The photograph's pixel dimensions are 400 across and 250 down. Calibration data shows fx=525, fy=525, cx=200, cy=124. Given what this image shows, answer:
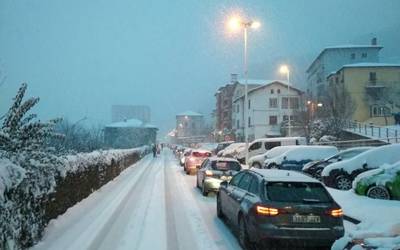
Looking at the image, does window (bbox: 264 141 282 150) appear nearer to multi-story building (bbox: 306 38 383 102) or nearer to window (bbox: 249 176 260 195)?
window (bbox: 249 176 260 195)

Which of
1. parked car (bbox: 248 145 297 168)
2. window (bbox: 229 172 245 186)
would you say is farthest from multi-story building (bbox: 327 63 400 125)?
window (bbox: 229 172 245 186)

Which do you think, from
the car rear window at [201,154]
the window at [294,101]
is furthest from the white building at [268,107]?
the car rear window at [201,154]

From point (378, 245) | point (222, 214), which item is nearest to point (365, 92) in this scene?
point (222, 214)

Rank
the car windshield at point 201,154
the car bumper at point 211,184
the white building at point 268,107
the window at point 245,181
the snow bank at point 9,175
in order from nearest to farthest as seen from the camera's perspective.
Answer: the snow bank at point 9,175, the window at point 245,181, the car bumper at point 211,184, the car windshield at point 201,154, the white building at point 268,107

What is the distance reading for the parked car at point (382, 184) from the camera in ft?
50.3

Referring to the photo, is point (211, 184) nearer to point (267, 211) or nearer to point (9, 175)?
point (267, 211)

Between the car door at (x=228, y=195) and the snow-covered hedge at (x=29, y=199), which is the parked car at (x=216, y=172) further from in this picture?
the car door at (x=228, y=195)

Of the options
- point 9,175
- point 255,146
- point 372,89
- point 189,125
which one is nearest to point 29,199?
point 9,175

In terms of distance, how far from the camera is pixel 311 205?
30.0 feet

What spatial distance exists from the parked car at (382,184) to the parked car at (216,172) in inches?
187

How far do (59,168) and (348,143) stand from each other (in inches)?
1386

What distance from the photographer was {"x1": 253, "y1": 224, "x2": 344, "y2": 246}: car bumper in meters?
8.95

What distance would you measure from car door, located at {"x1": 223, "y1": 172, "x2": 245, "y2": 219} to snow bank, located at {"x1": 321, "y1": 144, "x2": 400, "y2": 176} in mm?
8556

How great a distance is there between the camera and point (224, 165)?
19.6m
